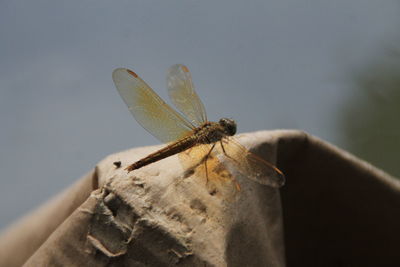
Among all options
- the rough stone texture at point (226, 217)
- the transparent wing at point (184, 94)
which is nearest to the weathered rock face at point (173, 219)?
the rough stone texture at point (226, 217)

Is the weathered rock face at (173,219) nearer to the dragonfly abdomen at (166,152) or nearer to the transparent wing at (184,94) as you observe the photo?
the dragonfly abdomen at (166,152)

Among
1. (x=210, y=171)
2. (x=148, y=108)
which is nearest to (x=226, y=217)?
(x=210, y=171)

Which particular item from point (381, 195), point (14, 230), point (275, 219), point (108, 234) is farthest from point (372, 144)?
point (108, 234)

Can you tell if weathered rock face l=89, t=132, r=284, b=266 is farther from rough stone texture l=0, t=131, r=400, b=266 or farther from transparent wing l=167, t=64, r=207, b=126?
transparent wing l=167, t=64, r=207, b=126

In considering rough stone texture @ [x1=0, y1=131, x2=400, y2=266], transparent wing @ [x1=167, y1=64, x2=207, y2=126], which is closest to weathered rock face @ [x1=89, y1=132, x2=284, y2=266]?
rough stone texture @ [x1=0, y1=131, x2=400, y2=266]

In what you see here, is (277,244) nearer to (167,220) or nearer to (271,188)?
(271,188)

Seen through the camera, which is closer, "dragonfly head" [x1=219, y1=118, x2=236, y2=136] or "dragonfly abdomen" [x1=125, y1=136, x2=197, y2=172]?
"dragonfly abdomen" [x1=125, y1=136, x2=197, y2=172]

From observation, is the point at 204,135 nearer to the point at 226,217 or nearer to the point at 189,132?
the point at 189,132
